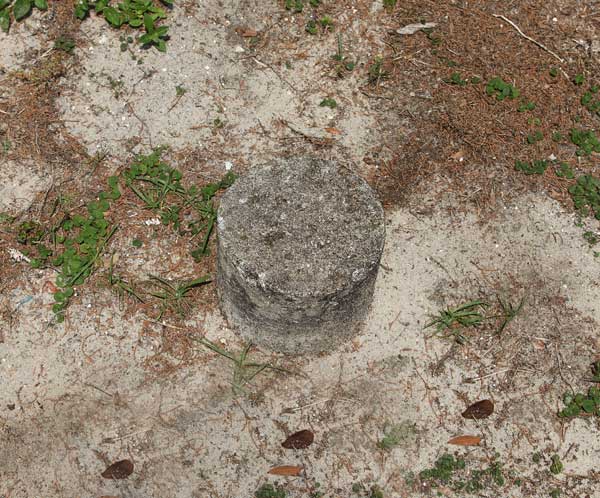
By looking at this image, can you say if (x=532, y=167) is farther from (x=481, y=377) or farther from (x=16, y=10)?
(x=16, y=10)

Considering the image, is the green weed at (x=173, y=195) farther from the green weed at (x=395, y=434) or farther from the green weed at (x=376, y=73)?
the green weed at (x=395, y=434)

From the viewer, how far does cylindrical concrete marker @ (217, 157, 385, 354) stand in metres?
3.35

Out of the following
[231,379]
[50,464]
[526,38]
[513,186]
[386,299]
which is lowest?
[50,464]

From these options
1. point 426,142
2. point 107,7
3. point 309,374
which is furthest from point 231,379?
point 107,7

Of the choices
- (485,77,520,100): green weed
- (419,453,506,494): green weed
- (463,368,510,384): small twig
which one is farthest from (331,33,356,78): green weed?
(419,453,506,494): green weed

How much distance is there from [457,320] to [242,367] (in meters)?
1.34

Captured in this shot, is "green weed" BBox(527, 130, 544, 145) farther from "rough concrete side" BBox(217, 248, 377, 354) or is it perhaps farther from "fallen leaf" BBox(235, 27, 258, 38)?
"fallen leaf" BBox(235, 27, 258, 38)

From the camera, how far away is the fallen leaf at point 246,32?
206 inches

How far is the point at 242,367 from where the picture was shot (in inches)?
153

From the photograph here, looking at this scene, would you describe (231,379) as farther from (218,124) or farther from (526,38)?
(526,38)

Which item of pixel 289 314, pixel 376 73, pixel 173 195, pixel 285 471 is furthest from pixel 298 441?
pixel 376 73

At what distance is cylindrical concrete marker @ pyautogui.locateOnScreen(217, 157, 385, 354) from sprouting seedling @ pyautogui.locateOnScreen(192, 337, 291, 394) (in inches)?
6.8

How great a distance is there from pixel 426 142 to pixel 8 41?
324 centimetres

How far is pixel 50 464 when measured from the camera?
3.55 metres
